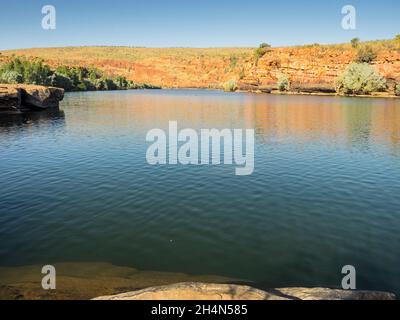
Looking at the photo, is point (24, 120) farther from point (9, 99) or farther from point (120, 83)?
point (120, 83)

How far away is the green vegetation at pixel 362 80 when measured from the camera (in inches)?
4104

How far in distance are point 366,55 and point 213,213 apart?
412ft

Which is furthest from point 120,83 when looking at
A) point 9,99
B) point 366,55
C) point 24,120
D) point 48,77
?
point 24,120

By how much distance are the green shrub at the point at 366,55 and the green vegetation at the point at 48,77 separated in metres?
111

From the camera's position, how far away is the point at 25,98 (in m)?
54.1

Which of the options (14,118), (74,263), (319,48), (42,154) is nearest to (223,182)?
(74,263)

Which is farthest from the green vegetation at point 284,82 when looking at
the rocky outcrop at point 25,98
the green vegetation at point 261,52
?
the rocky outcrop at point 25,98

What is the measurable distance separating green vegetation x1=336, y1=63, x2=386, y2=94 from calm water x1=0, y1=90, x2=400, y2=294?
3455 inches

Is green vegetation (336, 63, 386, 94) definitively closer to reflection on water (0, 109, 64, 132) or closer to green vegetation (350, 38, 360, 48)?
green vegetation (350, 38, 360, 48)

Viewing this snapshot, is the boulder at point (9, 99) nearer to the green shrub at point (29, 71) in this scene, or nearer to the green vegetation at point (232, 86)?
the green shrub at point (29, 71)

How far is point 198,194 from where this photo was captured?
17.4 m

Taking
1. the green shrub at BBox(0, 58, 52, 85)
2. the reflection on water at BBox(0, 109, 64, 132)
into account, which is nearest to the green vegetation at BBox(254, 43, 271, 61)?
the green shrub at BBox(0, 58, 52, 85)

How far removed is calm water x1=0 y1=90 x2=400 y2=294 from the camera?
36.6ft

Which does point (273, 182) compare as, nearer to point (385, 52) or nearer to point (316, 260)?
point (316, 260)
